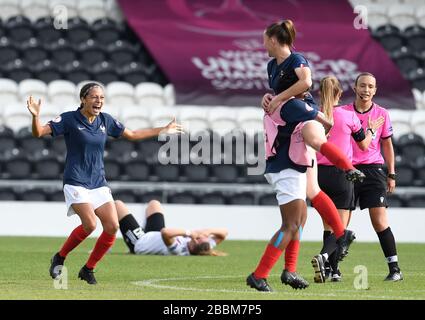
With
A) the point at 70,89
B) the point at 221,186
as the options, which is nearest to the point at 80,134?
the point at 221,186

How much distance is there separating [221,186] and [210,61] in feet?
→ 18.4

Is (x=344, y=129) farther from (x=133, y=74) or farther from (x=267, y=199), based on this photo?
(x=133, y=74)

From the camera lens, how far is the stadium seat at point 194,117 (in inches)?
827

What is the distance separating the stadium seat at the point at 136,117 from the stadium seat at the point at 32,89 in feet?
5.68

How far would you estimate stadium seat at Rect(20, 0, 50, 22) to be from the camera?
80.1ft

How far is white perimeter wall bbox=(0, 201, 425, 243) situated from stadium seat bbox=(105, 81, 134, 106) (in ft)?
13.9

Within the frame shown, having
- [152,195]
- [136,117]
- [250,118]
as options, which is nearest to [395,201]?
[250,118]

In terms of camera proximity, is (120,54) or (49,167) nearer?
(49,167)

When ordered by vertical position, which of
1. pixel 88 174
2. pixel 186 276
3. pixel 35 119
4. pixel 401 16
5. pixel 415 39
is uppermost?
pixel 401 16

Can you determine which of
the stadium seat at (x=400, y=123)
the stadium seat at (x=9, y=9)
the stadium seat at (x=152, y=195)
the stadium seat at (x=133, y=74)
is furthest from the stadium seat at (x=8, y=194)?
the stadium seat at (x=400, y=123)

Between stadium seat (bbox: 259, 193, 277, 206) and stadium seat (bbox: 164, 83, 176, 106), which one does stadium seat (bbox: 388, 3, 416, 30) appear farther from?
stadium seat (bbox: 259, 193, 277, 206)

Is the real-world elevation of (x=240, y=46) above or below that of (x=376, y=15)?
below

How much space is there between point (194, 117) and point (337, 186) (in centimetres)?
1094

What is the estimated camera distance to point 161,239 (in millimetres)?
14297
